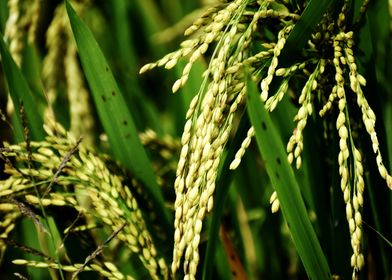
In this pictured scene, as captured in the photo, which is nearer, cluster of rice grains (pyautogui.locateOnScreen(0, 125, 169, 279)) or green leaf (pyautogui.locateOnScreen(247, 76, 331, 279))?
green leaf (pyautogui.locateOnScreen(247, 76, 331, 279))

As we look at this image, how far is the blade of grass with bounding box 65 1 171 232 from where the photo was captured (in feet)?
4.62

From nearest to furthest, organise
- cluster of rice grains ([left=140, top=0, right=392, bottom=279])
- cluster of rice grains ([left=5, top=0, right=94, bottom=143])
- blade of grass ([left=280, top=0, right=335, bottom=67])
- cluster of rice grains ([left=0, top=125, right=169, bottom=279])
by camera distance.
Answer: cluster of rice grains ([left=140, top=0, right=392, bottom=279]), blade of grass ([left=280, top=0, right=335, bottom=67]), cluster of rice grains ([left=0, top=125, right=169, bottom=279]), cluster of rice grains ([left=5, top=0, right=94, bottom=143])

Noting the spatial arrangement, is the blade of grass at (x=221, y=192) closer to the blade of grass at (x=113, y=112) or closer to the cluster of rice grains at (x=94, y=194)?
the cluster of rice grains at (x=94, y=194)

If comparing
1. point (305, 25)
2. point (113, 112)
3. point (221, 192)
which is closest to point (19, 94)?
point (113, 112)

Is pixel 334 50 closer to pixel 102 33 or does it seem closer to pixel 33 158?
pixel 33 158

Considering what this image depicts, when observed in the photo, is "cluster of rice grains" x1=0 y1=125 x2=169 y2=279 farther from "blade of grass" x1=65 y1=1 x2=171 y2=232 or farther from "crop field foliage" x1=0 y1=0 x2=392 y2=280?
"blade of grass" x1=65 y1=1 x2=171 y2=232

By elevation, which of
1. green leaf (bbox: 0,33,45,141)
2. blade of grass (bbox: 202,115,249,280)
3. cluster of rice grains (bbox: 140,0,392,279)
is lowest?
blade of grass (bbox: 202,115,249,280)

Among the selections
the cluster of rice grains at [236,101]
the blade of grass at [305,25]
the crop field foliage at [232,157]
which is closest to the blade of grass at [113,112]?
the crop field foliage at [232,157]

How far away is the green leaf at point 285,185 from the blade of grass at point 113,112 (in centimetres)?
50

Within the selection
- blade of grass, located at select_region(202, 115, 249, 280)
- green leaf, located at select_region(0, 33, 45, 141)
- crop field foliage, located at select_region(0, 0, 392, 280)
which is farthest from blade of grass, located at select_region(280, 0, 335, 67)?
green leaf, located at select_region(0, 33, 45, 141)

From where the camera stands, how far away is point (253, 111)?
1044 mm

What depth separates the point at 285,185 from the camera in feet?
3.65

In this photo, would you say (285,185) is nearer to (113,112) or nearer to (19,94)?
(113,112)

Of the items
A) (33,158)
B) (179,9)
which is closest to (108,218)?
(33,158)
